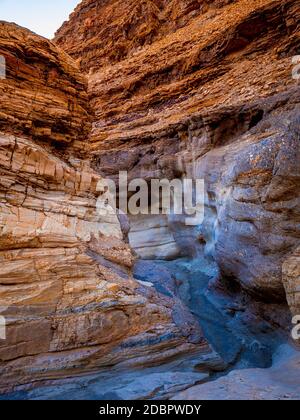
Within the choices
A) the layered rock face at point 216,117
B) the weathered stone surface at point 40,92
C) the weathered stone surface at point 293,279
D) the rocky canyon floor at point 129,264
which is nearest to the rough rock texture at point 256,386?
the rocky canyon floor at point 129,264

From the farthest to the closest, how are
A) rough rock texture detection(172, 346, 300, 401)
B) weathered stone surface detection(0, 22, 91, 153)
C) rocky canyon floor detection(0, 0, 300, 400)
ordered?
1. weathered stone surface detection(0, 22, 91, 153)
2. rocky canyon floor detection(0, 0, 300, 400)
3. rough rock texture detection(172, 346, 300, 401)

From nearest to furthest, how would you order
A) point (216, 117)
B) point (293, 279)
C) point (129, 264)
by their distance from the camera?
point (293, 279), point (129, 264), point (216, 117)

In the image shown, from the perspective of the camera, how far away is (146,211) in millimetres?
17156

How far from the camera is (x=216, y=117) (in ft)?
42.6

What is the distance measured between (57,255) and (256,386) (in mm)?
4256

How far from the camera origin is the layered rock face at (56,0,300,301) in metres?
7.33

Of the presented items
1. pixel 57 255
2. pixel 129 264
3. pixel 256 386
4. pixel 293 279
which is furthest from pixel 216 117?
pixel 256 386

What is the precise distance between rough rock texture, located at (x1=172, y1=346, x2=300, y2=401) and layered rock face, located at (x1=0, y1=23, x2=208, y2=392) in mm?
1139

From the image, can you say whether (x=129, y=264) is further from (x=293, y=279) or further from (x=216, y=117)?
(x=216, y=117)

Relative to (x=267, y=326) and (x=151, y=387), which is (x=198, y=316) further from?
(x=151, y=387)

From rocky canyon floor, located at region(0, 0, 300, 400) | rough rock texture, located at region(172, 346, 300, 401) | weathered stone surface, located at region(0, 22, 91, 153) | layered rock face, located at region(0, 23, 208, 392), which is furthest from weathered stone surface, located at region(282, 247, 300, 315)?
weathered stone surface, located at region(0, 22, 91, 153)

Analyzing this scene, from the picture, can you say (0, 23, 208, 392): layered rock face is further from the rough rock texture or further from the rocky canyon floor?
the rough rock texture

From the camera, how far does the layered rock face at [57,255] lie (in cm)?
506

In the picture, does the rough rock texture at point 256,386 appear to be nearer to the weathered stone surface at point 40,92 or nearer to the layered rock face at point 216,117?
the layered rock face at point 216,117
